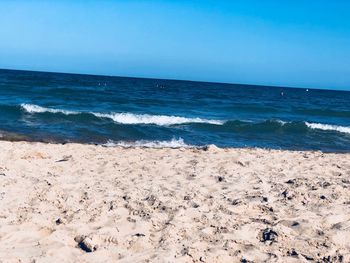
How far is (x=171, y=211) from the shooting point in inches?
196

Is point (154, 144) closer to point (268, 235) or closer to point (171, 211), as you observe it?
point (171, 211)

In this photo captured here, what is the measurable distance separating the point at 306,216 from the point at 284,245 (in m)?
0.84

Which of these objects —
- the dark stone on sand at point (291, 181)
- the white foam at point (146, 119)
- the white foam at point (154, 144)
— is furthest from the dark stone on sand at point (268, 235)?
the white foam at point (146, 119)

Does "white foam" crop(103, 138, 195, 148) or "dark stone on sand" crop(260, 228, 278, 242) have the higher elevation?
"dark stone on sand" crop(260, 228, 278, 242)

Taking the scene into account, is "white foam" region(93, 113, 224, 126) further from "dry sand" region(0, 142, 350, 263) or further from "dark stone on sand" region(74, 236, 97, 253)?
"dark stone on sand" region(74, 236, 97, 253)

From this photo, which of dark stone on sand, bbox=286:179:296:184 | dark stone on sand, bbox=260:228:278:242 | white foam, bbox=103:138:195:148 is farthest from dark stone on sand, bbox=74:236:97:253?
white foam, bbox=103:138:195:148

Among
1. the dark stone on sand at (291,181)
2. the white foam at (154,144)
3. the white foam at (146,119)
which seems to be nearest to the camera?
the dark stone on sand at (291,181)

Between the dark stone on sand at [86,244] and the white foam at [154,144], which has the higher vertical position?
the dark stone on sand at [86,244]

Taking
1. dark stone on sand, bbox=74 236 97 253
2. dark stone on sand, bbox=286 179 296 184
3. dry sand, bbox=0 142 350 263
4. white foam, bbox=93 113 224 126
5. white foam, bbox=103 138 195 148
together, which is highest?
dark stone on sand, bbox=286 179 296 184

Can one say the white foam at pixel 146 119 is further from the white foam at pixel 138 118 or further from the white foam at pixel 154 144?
the white foam at pixel 154 144

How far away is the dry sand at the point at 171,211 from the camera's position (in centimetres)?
404

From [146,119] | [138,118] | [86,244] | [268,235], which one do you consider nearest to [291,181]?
[268,235]

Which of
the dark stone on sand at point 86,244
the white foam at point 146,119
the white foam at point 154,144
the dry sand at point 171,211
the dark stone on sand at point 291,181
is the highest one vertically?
the dark stone on sand at point 291,181

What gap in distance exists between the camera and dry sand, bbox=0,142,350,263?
4.04 m
